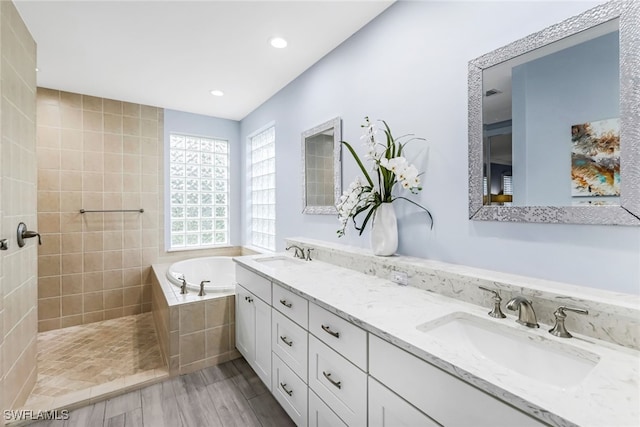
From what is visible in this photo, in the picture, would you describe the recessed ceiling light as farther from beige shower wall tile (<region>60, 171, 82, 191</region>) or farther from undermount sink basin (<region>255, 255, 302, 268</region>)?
beige shower wall tile (<region>60, 171, 82, 191</region>)

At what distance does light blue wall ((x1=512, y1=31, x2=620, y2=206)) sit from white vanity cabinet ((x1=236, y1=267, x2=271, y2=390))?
1468 mm

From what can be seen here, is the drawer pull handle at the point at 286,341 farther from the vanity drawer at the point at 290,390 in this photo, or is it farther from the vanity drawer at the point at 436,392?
the vanity drawer at the point at 436,392

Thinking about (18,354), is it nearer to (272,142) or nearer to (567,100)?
(272,142)

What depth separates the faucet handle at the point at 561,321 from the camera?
3.03ft

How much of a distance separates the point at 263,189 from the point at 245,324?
1.81m

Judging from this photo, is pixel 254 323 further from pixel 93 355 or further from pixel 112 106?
pixel 112 106

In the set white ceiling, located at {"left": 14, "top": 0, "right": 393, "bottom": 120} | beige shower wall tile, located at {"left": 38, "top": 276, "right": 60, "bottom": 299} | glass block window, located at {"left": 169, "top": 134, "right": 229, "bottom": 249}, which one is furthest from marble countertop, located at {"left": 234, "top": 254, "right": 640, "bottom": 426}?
beige shower wall tile, located at {"left": 38, "top": 276, "right": 60, "bottom": 299}

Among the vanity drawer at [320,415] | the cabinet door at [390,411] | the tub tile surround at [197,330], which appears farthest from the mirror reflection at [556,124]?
the tub tile surround at [197,330]

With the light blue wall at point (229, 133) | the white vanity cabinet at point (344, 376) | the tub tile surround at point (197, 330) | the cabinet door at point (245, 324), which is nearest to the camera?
the white vanity cabinet at point (344, 376)

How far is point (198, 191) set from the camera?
3875 mm

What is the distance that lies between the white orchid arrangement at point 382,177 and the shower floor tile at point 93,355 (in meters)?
1.97

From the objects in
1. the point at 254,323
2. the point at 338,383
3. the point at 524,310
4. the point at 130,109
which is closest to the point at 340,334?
the point at 338,383

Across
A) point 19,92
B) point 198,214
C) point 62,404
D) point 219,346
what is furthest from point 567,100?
point 198,214

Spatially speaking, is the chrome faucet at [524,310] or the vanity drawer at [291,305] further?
the vanity drawer at [291,305]
